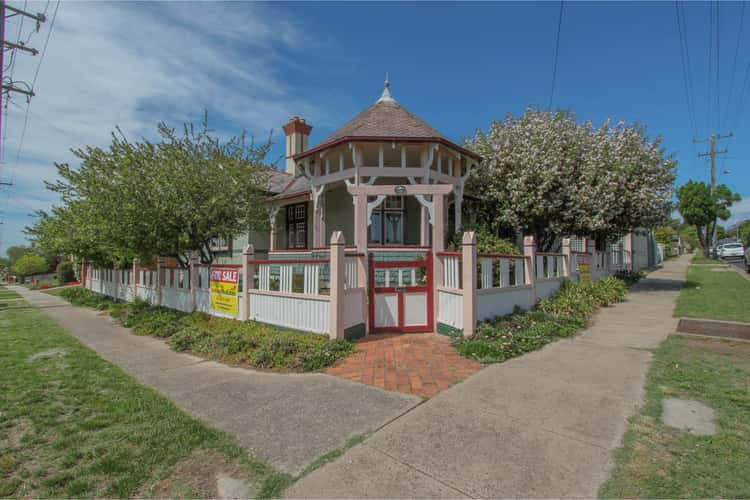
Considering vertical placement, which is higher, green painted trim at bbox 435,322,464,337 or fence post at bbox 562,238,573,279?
fence post at bbox 562,238,573,279

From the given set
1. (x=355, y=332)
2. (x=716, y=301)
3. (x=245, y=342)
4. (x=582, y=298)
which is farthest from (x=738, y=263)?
(x=245, y=342)

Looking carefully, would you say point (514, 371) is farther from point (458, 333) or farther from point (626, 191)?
point (626, 191)

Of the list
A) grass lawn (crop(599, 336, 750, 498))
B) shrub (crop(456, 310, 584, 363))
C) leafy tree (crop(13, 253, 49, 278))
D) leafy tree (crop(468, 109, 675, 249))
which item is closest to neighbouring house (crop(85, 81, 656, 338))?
shrub (crop(456, 310, 584, 363))

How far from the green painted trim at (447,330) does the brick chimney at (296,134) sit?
47.2ft

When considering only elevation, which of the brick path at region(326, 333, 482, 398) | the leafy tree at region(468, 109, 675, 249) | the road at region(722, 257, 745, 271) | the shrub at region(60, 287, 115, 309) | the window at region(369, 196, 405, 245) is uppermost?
the leafy tree at region(468, 109, 675, 249)

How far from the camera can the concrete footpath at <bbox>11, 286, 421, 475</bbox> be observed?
10.5ft

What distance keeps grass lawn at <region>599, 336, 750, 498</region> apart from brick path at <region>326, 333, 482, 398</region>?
1965 millimetres

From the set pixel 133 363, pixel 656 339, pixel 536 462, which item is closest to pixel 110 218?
pixel 133 363

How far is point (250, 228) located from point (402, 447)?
8826 millimetres

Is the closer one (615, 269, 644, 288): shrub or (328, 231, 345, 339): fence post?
(328, 231, 345, 339): fence post

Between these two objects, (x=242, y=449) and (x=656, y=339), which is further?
(x=656, y=339)

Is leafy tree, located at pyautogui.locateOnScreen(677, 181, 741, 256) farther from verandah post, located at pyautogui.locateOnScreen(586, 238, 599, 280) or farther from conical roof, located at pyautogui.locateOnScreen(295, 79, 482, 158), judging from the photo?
conical roof, located at pyautogui.locateOnScreen(295, 79, 482, 158)

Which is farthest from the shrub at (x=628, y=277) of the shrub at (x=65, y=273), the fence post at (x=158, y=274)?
the shrub at (x=65, y=273)

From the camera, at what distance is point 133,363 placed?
6.21 m
